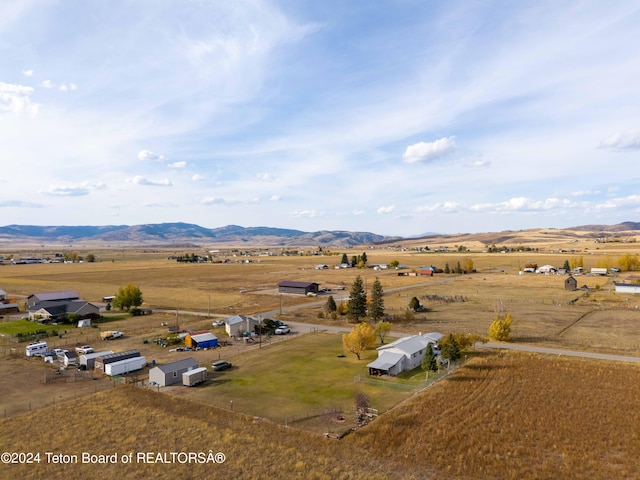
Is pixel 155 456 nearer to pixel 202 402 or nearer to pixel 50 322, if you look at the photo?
pixel 202 402

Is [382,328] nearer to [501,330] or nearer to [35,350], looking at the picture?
[501,330]

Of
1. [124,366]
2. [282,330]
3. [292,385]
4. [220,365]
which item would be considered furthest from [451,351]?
[124,366]

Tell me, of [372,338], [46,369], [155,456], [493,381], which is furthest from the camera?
[372,338]

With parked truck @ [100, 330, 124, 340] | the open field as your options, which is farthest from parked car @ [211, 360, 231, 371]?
parked truck @ [100, 330, 124, 340]

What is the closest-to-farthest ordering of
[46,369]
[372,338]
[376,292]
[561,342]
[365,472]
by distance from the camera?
[365,472] < [46,369] < [372,338] < [561,342] < [376,292]

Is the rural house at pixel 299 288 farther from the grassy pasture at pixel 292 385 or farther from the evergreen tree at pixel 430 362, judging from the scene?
the evergreen tree at pixel 430 362

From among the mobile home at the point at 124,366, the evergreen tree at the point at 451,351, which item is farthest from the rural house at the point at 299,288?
the mobile home at the point at 124,366

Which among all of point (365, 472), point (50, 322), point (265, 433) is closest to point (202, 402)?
point (265, 433)
